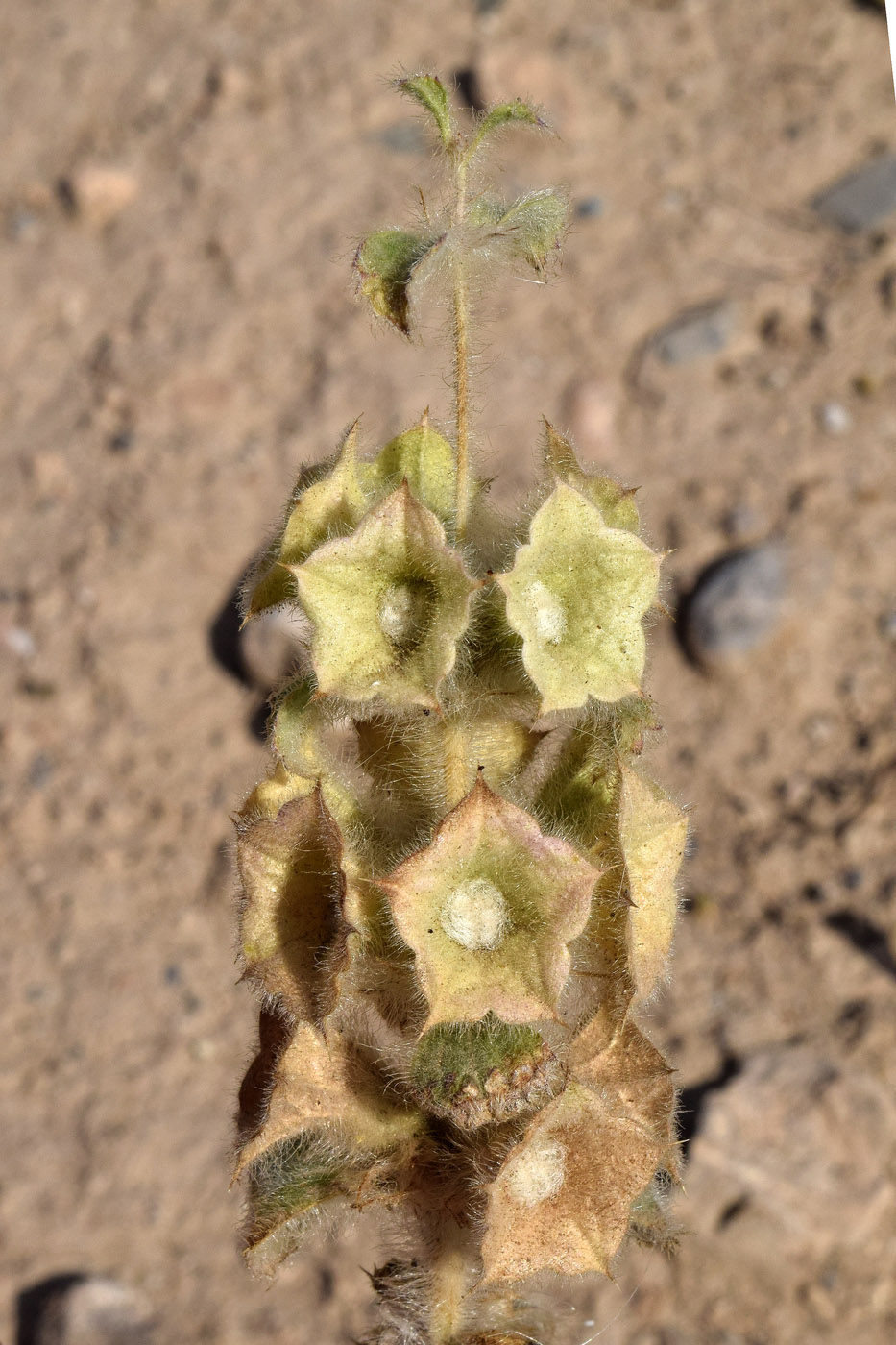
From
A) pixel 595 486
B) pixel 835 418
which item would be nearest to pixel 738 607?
pixel 835 418

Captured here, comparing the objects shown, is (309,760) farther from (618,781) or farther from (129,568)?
(129,568)

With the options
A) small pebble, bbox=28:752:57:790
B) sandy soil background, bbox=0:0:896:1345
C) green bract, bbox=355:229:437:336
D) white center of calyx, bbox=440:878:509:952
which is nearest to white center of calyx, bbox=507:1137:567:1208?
white center of calyx, bbox=440:878:509:952

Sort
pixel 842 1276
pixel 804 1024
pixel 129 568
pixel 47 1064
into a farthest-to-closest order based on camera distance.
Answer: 1. pixel 129 568
2. pixel 47 1064
3. pixel 804 1024
4. pixel 842 1276

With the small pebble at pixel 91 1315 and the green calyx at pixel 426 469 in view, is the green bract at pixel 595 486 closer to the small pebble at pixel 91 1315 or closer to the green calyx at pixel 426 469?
the green calyx at pixel 426 469

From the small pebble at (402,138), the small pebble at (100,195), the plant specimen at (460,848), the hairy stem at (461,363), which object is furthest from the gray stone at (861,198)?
the hairy stem at (461,363)

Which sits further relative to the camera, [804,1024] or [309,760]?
[804,1024]

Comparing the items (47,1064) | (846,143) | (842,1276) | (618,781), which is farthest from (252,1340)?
(846,143)
